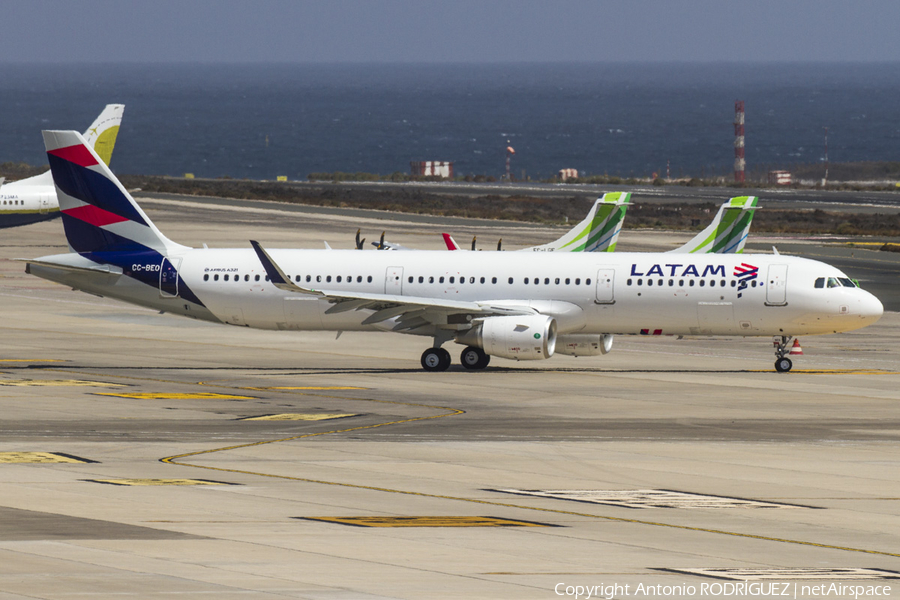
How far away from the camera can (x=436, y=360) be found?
47.3 metres

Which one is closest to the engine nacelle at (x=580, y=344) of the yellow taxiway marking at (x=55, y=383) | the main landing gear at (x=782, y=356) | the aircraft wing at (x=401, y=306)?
the aircraft wing at (x=401, y=306)

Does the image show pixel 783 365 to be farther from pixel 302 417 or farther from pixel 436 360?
pixel 302 417

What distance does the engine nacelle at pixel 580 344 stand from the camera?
159ft

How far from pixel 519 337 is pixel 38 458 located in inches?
720

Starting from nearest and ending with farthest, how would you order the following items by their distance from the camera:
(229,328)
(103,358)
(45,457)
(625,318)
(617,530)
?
(617,530), (45,457), (625,318), (103,358), (229,328)

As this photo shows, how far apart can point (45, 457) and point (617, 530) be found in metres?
13.6

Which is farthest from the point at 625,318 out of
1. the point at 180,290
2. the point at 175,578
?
the point at 175,578

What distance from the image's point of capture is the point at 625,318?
4669cm

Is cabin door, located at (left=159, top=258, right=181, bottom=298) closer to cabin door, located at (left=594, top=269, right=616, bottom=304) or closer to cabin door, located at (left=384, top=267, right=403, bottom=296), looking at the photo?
cabin door, located at (left=384, top=267, right=403, bottom=296)

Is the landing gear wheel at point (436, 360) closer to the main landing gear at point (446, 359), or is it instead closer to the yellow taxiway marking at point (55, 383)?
the main landing gear at point (446, 359)

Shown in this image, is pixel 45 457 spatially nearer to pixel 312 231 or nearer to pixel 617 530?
pixel 617 530

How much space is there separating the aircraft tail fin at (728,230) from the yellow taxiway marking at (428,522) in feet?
132

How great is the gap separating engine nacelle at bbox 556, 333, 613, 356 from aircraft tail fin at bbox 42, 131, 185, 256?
13.9 meters

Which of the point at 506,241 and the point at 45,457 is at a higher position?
the point at 506,241
